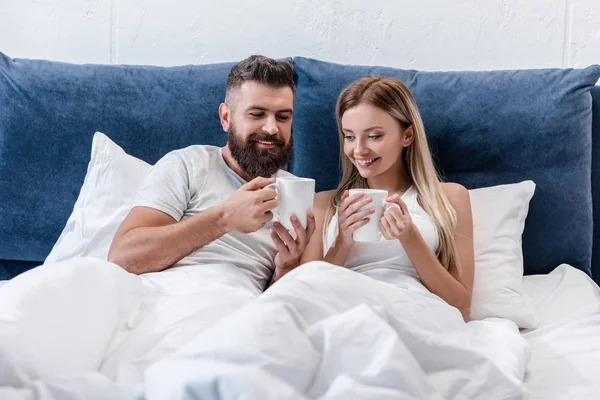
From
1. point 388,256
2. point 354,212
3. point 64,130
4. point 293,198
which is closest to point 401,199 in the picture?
point 388,256

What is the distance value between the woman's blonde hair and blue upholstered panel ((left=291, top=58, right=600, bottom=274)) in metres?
0.15

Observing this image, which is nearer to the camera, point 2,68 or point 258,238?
point 258,238

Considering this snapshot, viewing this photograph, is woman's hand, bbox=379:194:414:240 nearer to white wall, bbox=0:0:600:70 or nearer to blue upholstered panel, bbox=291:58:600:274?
blue upholstered panel, bbox=291:58:600:274

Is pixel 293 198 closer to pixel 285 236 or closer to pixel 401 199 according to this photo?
pixel 285 236

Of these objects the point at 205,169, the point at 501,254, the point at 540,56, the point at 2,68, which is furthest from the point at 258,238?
the point at 540,56

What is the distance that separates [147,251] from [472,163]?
0.96m

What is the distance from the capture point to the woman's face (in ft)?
6.08

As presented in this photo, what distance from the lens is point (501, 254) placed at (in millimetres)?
1921

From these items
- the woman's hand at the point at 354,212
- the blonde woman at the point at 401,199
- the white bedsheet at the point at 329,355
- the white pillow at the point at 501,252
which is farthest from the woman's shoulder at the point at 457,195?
the white bedsheet at the point at 329,355

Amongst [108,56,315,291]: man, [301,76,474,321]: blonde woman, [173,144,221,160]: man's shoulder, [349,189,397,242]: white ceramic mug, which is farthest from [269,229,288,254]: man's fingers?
[173,144,221,160]: man's shoulder

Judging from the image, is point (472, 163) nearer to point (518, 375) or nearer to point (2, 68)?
point (518, 375)

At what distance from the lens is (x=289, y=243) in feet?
5.63

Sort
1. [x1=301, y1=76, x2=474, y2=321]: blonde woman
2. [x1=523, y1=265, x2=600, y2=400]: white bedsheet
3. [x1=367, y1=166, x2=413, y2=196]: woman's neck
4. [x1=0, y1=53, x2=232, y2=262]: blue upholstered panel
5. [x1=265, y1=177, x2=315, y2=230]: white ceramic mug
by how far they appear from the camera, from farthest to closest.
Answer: [x1=0, y1=53, x2=232, y2=262]: blue upholstered panel
[x1=367, y1=166, x2=413, y2=196]: woman's neck
[x1=301, y1=76, x2=474, y2=321]: blonde woman
[x1=265, y1=177, x2=315, y2=230]: white ceramic mug
[x1=523, y1=265, x2=600, y2=400]: white bedsheet

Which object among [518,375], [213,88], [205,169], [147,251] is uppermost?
[213,88]
